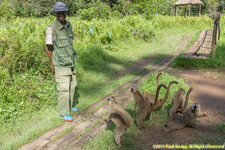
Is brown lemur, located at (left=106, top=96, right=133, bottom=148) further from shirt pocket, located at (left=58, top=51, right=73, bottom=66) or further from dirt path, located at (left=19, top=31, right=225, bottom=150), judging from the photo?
shirt pocket, located at (left=58, top=51, right=73, bottom=66)

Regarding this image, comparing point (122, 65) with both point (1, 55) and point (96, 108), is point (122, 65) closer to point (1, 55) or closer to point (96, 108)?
point (96, 108)

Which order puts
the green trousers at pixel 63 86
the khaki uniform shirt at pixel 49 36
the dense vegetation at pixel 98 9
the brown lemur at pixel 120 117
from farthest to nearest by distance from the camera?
1. the dense vegetation at pixel 98 9
2. the green trousers at pixel 63 86
3. the khaki uniform shirt at pixel 49 36
4. the brown lemur at pixel 120 117

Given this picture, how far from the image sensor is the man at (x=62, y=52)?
3432 mm

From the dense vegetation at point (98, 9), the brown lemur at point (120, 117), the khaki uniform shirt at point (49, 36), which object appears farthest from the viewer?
the dense vegetation at point (98, 9)

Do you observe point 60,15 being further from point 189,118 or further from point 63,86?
point 189,118

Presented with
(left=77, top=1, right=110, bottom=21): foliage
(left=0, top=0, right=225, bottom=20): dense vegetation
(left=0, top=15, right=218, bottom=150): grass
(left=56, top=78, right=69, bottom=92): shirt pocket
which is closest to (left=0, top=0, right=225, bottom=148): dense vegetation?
(left=0, top=15, right=218, bottom=150): grass

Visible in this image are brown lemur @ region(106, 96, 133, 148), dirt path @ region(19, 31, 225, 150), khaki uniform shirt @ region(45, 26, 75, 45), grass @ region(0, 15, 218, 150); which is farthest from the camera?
Answer: khaki uniform shirt @ region(45, 26, 75, 45)

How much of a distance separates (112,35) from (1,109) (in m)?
6.46

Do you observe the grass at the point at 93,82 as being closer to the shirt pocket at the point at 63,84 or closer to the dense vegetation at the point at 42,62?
the dense vegetation at the point at 42,62

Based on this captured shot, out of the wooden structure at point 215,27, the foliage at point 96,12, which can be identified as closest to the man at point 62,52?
the wooden structure at point 215,27

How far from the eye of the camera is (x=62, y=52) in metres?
3.53

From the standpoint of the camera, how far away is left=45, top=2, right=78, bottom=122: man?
3.43 meters

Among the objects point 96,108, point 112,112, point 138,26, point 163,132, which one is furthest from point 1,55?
point 138,26

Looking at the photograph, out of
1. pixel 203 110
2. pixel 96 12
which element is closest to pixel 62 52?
pixel 203 110
